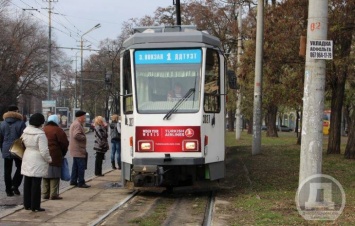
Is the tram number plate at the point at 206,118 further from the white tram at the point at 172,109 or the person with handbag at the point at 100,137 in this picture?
the person with handbag at the point at 100,137

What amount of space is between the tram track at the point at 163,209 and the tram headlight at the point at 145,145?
1.08 m

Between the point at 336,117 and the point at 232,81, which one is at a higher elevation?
the point at 232,81

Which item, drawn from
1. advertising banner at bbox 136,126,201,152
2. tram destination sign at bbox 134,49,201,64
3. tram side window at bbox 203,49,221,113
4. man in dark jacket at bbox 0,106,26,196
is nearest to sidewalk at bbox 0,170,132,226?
man in dark jacket at bbox 0,106,26,196

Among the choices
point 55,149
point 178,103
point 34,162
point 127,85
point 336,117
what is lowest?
point 34,162

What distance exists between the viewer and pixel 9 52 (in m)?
53.1

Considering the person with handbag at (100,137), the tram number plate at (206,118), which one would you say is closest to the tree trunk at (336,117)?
the person with handbag at (100,137)

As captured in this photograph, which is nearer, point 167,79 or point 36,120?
point 36,120

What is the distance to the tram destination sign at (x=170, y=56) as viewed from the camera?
426 inches

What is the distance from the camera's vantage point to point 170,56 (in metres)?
10.9

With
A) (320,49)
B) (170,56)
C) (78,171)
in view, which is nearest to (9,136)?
(78,171)

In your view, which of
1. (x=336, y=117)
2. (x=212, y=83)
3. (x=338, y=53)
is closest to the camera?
(x=212, y=83)

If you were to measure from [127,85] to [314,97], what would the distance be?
13.5 ft

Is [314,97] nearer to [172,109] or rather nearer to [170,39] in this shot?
[172,109]

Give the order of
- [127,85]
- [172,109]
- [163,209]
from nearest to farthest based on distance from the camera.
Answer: [163,209], [172,109], [127,85]
